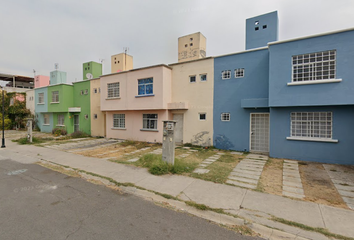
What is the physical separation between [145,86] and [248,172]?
34.1 feet

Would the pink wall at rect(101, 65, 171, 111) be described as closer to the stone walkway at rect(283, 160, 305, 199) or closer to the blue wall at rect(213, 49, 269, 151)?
the blue wall at rect(213, 49, 269, 151)

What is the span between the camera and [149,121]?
14609mm

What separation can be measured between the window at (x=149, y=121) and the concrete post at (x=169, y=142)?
737cm

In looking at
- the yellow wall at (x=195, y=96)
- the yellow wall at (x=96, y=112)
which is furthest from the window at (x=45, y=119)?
the yellow wall at (x=195, y=96)

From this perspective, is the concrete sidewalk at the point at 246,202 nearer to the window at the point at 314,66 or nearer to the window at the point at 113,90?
the window at the point at 314,66

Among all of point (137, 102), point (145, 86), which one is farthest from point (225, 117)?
point (137, 102)

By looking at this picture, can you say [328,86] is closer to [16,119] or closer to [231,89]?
[231,89]

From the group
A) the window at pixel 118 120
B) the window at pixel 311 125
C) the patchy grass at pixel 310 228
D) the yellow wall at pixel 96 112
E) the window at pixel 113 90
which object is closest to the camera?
the patchy grass at pixel 310 228

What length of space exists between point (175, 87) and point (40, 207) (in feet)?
36.4

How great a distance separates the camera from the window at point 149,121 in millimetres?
14293

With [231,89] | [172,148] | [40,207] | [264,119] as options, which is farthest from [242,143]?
[40,207]

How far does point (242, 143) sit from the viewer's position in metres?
11.0

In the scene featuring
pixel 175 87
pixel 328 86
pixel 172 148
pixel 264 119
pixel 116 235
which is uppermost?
pixel 175 87

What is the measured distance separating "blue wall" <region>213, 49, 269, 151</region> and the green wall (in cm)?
1388
